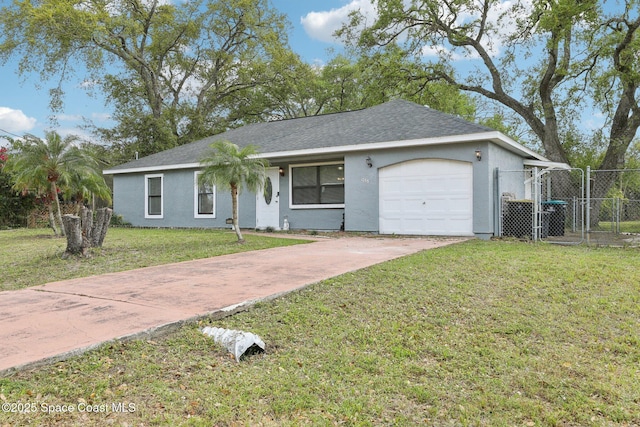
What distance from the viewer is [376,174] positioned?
11836mm

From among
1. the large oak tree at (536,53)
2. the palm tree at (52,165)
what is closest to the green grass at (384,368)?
the palm tree at (52,165)

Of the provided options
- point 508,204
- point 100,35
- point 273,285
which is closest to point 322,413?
point 273,285

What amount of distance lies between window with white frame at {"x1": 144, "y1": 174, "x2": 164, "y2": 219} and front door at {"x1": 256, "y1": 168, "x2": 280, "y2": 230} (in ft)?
14.7

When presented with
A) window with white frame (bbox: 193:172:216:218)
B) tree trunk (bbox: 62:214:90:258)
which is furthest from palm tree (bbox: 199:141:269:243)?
window with white frame (bbox: 193:172:216:218)

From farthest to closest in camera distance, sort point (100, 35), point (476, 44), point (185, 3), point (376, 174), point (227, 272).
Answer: point (185, 3) < point (100, 35) < point (476, 44) < point (376, 174) < point (227, 272)

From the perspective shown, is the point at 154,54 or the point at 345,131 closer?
the point at 345,131

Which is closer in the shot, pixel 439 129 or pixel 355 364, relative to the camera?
pixel 355 364

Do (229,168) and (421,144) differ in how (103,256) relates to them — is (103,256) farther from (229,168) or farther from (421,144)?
(421,144)

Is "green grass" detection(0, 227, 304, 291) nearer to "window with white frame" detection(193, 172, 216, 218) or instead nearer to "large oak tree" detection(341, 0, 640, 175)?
"window with white frame" detection(193, 172, 216, 218)

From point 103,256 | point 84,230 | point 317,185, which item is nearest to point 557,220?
point 317,185

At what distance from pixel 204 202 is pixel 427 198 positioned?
798 centimetres

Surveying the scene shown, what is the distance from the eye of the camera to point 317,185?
1321cm

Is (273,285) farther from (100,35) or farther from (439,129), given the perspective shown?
(100,35)

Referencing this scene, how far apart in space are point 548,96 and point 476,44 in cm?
398
